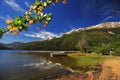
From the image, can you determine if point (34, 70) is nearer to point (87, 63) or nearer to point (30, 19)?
point (87, 63)

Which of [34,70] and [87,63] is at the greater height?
[87,63]

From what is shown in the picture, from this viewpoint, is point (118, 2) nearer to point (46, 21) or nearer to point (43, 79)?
point (46, 21)

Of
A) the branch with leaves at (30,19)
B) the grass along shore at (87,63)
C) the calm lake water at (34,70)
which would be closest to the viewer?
the branch with leaves at (30,19)

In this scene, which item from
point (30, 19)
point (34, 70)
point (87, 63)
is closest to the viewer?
point (30, 19)

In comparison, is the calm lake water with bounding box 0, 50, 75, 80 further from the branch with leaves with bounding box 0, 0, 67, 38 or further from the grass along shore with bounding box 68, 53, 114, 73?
the branch with leaves with bounding box 0, 0, 67, 38

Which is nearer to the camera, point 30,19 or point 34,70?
point 30,19

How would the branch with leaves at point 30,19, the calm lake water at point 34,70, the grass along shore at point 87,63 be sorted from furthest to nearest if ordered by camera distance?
1. the grass along shore at point 87,63
2. the calm lake water at point 34,70
3. the branch with leaves at point 30,19

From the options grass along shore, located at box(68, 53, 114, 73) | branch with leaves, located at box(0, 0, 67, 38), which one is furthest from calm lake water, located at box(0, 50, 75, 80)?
branch with leaves, located at box(0, 0, 67, 38)

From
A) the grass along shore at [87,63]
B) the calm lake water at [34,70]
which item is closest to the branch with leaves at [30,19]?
the calm lake water at [34,70]

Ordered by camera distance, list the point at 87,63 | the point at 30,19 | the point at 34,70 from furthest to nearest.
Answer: the point at 87,63
the point at 34,70
the point at 30,19

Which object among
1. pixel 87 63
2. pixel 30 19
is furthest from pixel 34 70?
pixel 30 19

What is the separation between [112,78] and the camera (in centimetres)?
3036

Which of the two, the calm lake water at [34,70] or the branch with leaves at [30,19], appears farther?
the calm lake water at [34,70]

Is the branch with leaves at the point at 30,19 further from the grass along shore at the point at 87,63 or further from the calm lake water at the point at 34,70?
the grass along shore at the point at 87,63
